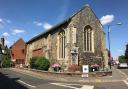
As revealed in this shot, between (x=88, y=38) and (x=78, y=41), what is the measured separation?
2.50 m

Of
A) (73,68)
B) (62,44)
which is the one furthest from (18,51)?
(73,68)

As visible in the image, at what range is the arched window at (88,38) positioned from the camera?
126 ft

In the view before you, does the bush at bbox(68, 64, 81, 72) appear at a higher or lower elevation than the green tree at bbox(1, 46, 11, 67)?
lower

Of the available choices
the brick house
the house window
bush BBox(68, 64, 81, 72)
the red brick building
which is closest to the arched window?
the brick house

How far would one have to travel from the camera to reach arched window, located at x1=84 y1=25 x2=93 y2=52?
38.5 m

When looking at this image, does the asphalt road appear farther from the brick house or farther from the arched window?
the arched window

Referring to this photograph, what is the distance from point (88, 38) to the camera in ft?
128

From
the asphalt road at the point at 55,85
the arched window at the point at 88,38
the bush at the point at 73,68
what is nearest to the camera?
the asphalt road at the point at 55,85

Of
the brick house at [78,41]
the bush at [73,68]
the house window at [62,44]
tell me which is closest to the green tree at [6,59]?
the brick house at [78,41]

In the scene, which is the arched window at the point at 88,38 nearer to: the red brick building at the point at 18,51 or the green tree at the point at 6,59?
the green tree at the point at 6,59

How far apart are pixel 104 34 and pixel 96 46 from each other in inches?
108

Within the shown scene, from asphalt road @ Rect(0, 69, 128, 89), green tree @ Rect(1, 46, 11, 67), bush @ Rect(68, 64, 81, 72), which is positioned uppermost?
green tree @ Rect(1, 46, 11, 67)

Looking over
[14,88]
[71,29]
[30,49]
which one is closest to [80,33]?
[71,29]

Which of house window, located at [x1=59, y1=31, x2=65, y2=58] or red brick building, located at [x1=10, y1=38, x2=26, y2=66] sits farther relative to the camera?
red brick building, located at [x1=10, y1=38, x2=26, y2=66]
